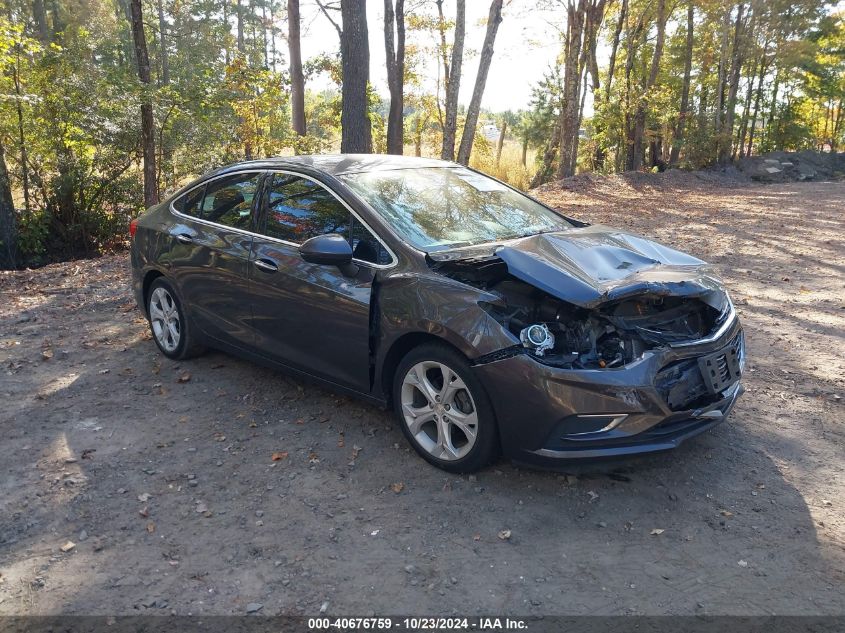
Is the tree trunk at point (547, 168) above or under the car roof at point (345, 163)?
under

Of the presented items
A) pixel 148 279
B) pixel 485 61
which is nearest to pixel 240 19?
pixel 485 61

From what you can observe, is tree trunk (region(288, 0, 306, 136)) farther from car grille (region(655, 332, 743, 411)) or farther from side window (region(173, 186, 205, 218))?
car grille (region(655, 332, 743, 411))

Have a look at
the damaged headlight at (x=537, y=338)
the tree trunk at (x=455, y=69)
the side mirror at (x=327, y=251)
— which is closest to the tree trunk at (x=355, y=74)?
the tree trunk at (x=455, y=69)

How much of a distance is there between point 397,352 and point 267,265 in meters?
1.24

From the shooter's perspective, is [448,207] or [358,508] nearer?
[358,508]

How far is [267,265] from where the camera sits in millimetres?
4734

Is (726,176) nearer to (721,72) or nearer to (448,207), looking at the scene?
(721,72)

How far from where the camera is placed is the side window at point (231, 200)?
512 cm

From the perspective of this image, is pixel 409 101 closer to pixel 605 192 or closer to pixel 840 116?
pixel 605 192

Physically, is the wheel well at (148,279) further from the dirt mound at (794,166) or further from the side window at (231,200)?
the dirt mound at (794,166)

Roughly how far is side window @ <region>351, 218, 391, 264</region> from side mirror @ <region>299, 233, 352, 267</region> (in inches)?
6.3

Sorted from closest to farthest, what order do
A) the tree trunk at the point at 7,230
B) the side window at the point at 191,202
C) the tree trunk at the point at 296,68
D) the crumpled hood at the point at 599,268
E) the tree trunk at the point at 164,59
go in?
the crumpled hood at the point at 599,268 < the side window at the point at 191,202 < the tree trunk at the point at 7,230 < the tree trunk at the point at 164,59 < the tree trunk at the point at 296,68

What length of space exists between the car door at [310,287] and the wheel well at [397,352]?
13 cm

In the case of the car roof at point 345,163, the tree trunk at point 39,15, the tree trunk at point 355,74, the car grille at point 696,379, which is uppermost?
the tree trunk at point 39,15
